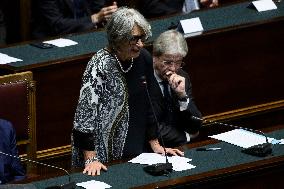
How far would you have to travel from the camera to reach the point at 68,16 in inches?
303

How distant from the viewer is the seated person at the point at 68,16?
758 cm

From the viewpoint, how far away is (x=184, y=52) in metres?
5.62

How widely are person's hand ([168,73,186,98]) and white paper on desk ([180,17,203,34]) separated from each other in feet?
4.81

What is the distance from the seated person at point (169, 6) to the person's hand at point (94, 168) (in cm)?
323

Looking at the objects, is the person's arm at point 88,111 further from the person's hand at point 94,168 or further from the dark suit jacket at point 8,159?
the dark suit jacket at point 8,159

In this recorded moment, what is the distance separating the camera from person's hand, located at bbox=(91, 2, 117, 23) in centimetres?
746

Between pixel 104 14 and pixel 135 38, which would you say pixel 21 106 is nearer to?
pixel 135 38

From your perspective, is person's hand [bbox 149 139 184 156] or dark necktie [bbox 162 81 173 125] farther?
dark necktie [bbox 162 81 173 125]

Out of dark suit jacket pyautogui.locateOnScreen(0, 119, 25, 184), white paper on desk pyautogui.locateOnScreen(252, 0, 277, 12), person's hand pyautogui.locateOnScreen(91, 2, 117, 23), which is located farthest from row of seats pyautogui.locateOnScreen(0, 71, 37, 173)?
white paper on desk pyautogui.locateOnScreen(252, 0, 277, 12)

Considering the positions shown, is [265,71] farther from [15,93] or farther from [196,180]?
[196,180]

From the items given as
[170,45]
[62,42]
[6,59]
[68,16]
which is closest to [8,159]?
[170,45]

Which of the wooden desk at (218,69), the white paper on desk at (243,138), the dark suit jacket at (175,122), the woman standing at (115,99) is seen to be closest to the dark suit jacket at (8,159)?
the woman standing at (115,99)

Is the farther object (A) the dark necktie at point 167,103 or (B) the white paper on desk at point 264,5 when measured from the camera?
(B) the white paper on desk at point 264,5

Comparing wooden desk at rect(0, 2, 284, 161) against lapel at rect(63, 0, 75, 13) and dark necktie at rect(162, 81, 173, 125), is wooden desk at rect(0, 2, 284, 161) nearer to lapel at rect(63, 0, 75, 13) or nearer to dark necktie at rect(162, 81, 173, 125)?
lapel at rect(63, 0, 75, 13)
